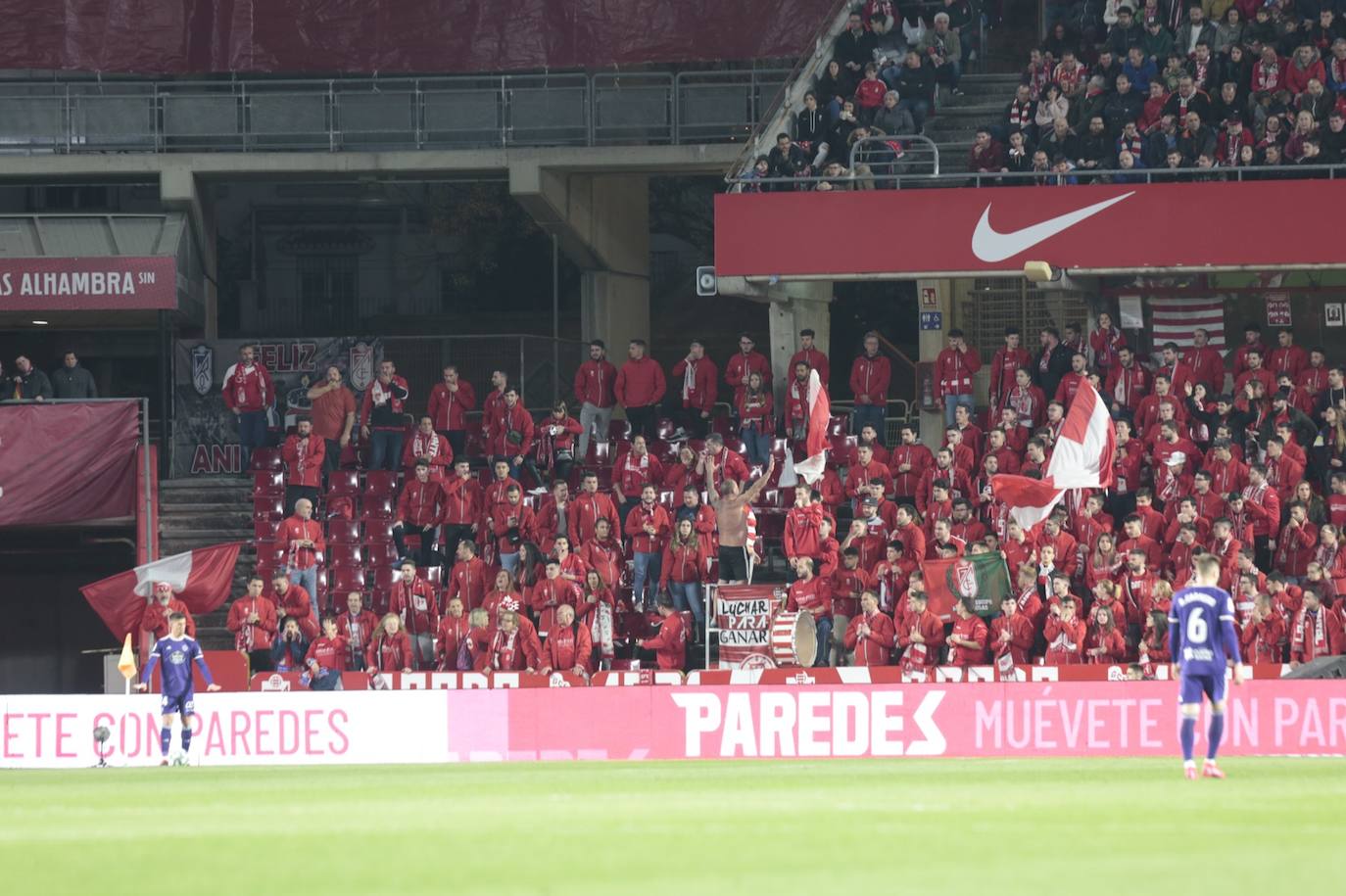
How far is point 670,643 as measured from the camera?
890 inches

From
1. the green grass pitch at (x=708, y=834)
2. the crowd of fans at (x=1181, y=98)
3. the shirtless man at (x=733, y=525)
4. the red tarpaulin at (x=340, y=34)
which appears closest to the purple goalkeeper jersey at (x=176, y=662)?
the green grass pitch at (x=708, y=834)

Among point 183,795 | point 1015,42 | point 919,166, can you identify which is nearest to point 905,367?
point 1015,42

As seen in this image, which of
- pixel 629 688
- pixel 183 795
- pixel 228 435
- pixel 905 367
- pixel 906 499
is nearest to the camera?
pixel 183 795

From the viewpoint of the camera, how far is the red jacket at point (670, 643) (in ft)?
74.2

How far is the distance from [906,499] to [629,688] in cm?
581

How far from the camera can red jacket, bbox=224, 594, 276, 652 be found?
23609mm

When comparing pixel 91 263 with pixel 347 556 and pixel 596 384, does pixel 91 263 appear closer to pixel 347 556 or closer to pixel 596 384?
pixel 347 556

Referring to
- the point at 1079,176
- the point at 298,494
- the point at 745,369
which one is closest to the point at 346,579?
the point at 298,494

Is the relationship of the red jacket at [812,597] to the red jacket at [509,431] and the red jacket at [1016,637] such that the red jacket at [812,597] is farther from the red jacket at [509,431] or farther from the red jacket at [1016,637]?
the red jacket at [509,431]

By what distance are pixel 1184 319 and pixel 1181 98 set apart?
14.5 ft

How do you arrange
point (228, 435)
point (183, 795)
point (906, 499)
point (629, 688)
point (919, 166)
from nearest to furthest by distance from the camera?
point (183, 795) < point (629, 688) < point (906, 499) < point (919, 166) < point (228, 435)

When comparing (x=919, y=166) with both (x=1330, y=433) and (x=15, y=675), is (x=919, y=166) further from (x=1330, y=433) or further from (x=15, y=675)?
(x=15, y=675)

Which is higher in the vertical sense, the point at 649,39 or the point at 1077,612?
the point at 649,39

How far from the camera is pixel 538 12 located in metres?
29.4
